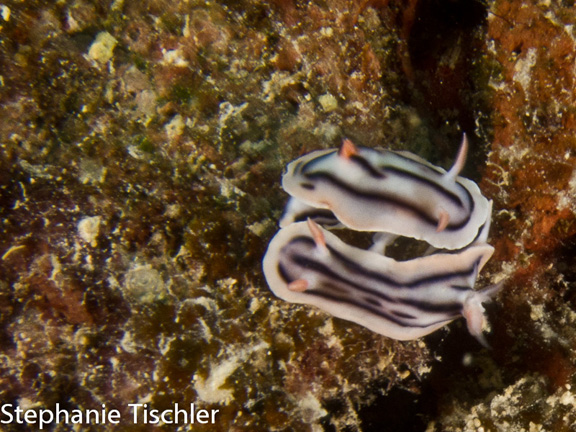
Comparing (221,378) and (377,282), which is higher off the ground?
(377,282)

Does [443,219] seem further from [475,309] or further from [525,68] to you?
[525,68]

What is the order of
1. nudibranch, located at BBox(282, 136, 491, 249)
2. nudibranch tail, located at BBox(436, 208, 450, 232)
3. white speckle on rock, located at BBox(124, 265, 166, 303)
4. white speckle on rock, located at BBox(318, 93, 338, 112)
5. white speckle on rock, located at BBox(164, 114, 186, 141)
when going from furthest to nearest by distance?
white speckle on rock, located at BBox(318, 93, 338, 112) < white speckle on rock, located at BBox(164, 114, 186, 141) < white speckle on rock, located at BBox(124, 265, 166, 303) < nudibranch, located at BBox(282, 136, 491, 249) < nudibranch tail, located at BBox(436, 208, 450, 232)

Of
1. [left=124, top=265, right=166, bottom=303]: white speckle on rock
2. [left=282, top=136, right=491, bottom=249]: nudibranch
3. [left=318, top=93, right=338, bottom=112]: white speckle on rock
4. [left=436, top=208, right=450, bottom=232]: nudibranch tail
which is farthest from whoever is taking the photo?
[left=318, top=93, right=338, bottom=112]: white speckle on rock

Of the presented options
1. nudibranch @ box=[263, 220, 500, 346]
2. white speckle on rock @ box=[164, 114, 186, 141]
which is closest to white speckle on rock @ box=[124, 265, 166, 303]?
nudibranch @ box=[263, 220, 500, 346]

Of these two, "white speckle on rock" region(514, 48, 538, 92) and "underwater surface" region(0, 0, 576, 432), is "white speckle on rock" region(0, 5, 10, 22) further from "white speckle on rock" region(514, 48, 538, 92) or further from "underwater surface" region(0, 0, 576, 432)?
"white speckle on rock" region(514, 48, 538, 92)

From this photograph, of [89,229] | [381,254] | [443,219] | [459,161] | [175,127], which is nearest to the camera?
[443,219]

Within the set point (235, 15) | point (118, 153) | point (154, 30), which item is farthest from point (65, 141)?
point (235, 15)

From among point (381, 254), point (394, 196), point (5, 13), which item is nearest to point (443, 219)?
point (394, 196)
